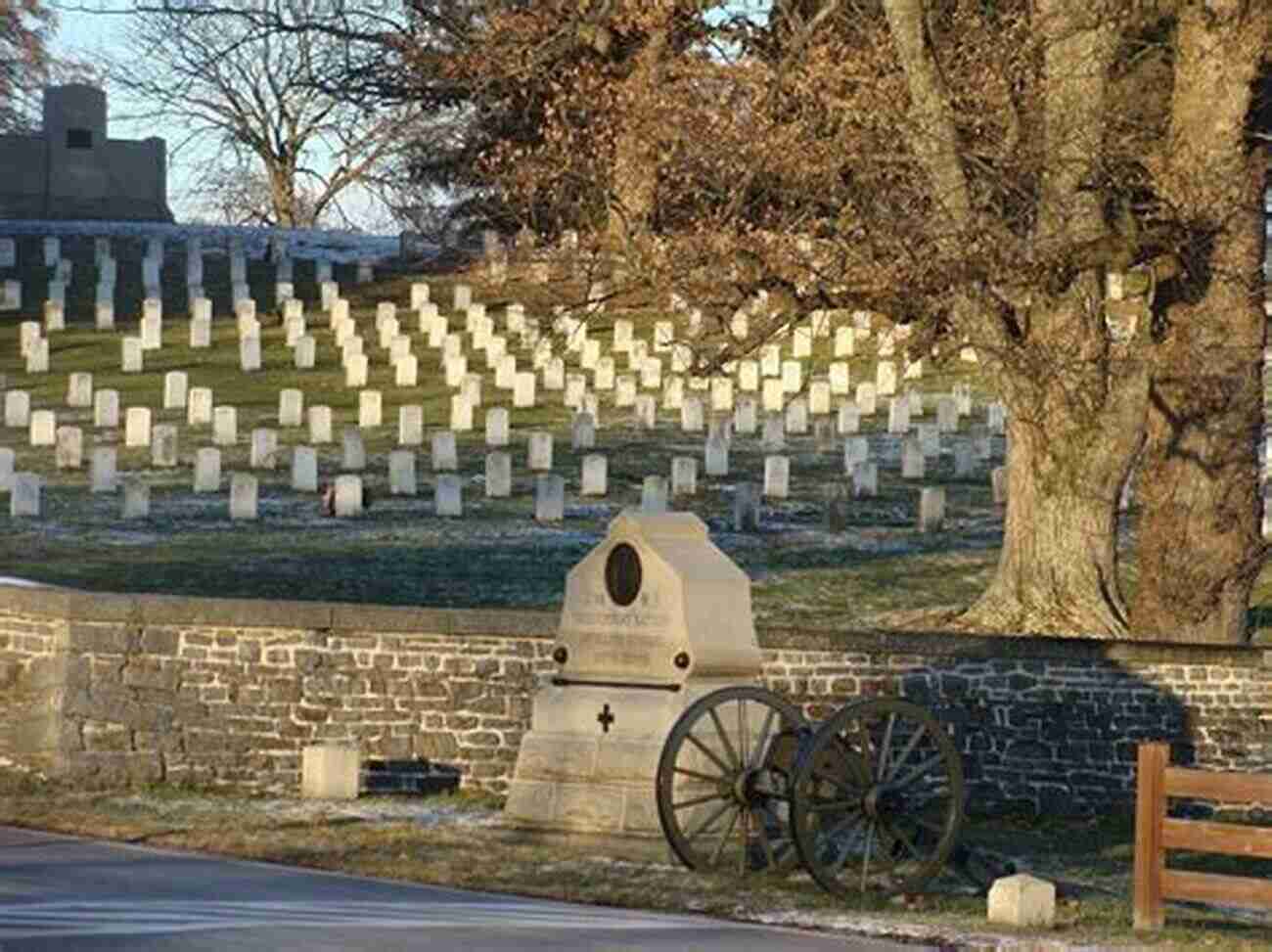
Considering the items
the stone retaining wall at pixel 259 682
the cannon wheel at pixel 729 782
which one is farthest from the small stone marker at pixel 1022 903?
the stone retaining wall at pixel 259 682

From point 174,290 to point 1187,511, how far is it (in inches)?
1136

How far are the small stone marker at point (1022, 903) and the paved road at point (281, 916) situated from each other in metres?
1.15

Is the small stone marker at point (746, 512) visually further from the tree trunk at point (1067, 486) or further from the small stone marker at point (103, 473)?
the small stone marker at point (103, 473)

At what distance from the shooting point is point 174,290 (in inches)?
2117

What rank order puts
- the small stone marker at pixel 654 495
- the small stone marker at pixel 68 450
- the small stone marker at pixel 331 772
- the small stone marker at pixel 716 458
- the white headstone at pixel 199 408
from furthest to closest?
the white headstone at pixel 199 408
the small stone marker at pixel 716 458
the small stone marker at pixel 68 450
the small stone marker at pixel 654 495
the small stone marker at pixel 331 772

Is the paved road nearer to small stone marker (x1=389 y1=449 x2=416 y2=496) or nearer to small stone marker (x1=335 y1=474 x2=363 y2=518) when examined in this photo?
small stone marker (x1=335 y1=474 x2=363 y2=518)

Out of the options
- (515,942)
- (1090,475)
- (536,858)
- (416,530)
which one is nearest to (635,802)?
(536,858)

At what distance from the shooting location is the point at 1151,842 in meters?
17.5

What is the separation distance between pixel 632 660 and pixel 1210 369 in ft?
30.5

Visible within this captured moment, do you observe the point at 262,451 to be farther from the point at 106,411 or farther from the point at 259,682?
the point at 259,682

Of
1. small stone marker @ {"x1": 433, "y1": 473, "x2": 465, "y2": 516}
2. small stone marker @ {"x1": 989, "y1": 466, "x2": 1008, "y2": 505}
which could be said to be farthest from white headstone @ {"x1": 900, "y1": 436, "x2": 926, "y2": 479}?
small stone marker @ {"x1": 433, "y1": 473, "x2": 465, "y2": 516}

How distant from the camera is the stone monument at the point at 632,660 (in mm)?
19781

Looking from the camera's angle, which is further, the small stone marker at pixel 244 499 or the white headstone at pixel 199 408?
the white headstone at pixel 199 408

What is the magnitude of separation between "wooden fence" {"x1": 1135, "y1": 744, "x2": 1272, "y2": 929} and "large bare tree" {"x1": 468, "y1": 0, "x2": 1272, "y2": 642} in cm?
912
